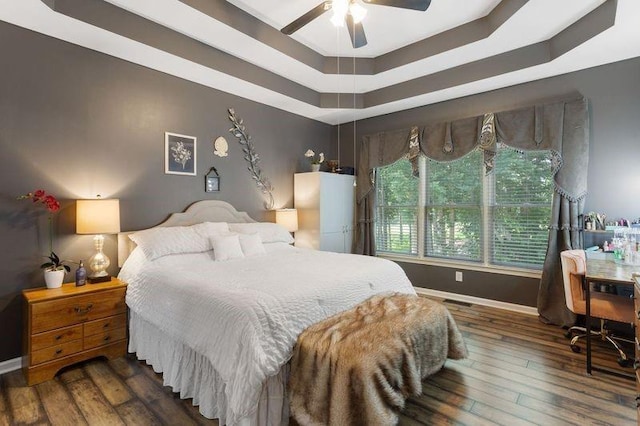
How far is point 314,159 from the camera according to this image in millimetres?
4977

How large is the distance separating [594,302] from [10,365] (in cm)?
467

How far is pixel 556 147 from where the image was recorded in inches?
135

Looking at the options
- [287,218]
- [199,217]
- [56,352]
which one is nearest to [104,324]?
[56,352]

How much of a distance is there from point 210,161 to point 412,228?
295 centimetres

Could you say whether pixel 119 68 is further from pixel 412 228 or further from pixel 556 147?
pixel 556 147

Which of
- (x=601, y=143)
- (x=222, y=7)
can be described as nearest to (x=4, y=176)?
(x=222, y=7)

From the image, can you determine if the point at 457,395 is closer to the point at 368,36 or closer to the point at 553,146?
the point at 553,146

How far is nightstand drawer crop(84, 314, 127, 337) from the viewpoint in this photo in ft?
8.46

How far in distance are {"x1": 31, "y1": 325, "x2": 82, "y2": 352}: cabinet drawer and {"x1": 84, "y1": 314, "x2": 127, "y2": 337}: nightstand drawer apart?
0.18 ft

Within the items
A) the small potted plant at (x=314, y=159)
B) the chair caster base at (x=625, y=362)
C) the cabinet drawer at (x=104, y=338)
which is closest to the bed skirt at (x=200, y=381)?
the cabinet drawer at (x=104, y=338)

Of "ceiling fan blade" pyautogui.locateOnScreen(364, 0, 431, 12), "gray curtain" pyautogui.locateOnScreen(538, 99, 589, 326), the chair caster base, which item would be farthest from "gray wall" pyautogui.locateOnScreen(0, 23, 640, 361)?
"ceiling fan blade" pyautogui.locateOnScreen(364, 0, 431, 12)

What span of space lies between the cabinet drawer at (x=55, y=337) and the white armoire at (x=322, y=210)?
8.99 feet

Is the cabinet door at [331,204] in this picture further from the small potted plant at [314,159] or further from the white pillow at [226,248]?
the white pillow at [226,248]

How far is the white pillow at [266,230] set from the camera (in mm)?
3703
